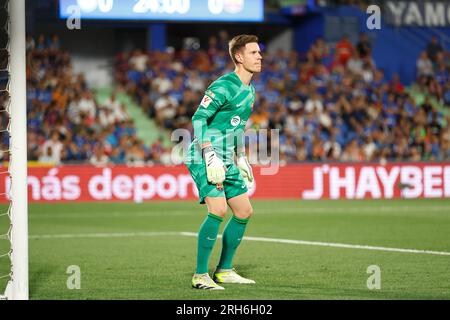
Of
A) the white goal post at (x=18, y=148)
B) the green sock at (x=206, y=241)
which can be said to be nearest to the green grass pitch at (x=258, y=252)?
the green sock at (x=206, y=241)

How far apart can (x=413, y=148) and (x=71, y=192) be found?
29.6 ft

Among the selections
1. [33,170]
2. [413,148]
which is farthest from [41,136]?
[413,148]

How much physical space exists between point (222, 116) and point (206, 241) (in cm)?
117

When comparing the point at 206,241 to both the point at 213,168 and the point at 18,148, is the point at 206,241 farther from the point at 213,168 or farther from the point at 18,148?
the point at 18,148

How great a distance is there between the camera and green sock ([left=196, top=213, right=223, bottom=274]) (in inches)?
328

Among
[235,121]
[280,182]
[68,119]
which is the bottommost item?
[280,182]

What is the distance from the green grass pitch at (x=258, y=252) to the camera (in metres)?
8.17

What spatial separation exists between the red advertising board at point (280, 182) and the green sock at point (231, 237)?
40.4ft

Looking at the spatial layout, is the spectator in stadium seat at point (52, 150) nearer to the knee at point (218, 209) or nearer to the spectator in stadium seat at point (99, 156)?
the spectator in stadium seat at point (99, 156)

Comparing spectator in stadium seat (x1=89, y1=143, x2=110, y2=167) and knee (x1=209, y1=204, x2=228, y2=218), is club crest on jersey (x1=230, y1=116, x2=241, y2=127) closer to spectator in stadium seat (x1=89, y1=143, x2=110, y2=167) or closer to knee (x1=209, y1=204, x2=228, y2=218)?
knee (x1=209, y1=204, x2=228, y2=218)

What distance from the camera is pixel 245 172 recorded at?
354 inches

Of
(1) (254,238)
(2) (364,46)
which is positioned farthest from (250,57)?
(2) (364,46)

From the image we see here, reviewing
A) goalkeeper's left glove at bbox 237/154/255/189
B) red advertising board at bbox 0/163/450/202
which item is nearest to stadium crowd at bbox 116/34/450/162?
red advertising board at bbox 0/163/450/202

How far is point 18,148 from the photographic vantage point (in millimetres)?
7383
